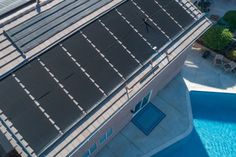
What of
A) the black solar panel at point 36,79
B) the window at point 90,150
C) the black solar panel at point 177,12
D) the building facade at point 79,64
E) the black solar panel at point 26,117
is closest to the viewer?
the black solar panel at point 26,117

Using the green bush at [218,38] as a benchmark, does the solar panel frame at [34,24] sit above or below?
above

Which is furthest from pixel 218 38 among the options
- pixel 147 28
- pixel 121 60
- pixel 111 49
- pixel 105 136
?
pixel 105 136

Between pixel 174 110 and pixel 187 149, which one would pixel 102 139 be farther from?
pixel 174 110

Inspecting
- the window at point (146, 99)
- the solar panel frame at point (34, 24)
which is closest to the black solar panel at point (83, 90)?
the solar panel frame at point (34, 24)

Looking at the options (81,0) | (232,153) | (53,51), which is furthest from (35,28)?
A: (232,153)

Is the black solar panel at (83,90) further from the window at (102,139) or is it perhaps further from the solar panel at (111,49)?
the window at (102,139)
